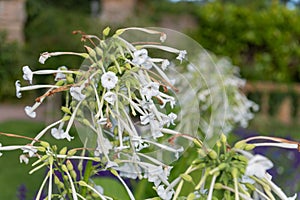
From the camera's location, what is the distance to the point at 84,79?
1.70 ft

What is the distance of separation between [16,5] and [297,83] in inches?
142

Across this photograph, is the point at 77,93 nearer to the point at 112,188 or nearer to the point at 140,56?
the point at 140,56

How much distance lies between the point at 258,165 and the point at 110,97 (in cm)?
17

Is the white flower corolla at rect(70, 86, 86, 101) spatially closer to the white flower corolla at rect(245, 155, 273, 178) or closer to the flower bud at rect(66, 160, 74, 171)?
the flower bud at rect(66, 160, 74, 171)

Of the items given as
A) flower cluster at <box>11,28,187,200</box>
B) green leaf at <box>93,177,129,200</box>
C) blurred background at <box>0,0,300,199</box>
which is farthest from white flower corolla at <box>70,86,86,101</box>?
blurred background at <box>0,0,300,199</box>

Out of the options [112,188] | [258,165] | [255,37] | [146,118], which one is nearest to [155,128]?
[146,118]

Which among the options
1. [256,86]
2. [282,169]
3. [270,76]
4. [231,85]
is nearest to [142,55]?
[231,85]

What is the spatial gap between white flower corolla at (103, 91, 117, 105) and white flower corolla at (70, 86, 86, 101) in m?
0.03

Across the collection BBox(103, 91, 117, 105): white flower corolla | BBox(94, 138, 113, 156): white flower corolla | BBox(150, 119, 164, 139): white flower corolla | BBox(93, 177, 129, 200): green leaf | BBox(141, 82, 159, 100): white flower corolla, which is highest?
BBox(141, 82, 159, 100): white flower corolla

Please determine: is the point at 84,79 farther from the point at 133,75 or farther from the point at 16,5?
the point at 16,5

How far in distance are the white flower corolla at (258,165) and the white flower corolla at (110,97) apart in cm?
16

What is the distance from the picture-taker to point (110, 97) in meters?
0.49

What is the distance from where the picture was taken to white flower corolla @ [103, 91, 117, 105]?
0.48m

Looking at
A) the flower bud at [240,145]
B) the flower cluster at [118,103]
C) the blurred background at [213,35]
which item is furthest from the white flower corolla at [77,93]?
the blurred background at [213,35]
